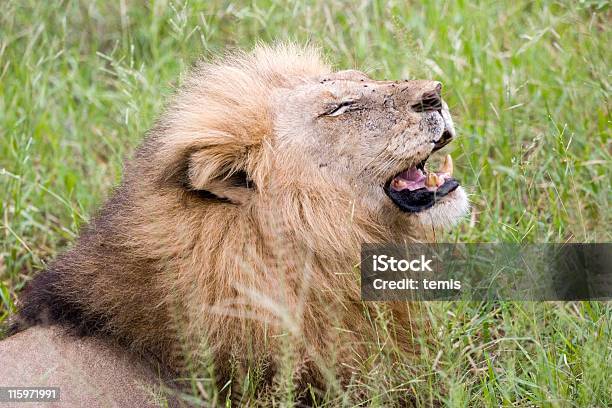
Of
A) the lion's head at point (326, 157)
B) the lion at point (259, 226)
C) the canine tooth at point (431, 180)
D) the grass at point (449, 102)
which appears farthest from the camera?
the grass at point (449, 102)

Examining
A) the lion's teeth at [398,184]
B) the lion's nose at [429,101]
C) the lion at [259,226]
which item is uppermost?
the lion's nose at [429,101]

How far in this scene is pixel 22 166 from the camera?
17.1 ft

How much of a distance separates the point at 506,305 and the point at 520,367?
1.30 feet

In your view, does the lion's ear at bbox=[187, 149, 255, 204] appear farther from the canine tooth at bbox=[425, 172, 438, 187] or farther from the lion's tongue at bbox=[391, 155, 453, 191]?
the canine tooth at bbox=[425, 172, 438, 187]

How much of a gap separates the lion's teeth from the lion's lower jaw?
4.7 inches

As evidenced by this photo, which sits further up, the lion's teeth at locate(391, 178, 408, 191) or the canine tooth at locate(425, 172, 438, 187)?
the canine tooth at locate(425, 172, 438, 187)

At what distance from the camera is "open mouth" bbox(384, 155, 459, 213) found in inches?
142

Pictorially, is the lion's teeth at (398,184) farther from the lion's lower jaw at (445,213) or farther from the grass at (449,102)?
the grass at (449,102)

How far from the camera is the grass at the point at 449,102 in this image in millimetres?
3836

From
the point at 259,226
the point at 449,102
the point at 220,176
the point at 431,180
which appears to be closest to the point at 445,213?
Answer: the point at 431,180

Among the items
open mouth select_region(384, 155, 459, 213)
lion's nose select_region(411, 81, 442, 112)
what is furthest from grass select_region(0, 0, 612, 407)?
lion's nose select_region(411, 81, 442, 112)

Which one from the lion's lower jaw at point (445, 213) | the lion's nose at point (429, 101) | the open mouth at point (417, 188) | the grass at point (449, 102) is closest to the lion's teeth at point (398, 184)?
the open mouth at point (417, 188)

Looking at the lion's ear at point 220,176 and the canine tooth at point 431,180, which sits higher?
the canine tooth at point 431,180

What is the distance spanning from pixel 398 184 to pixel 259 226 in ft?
1.86
